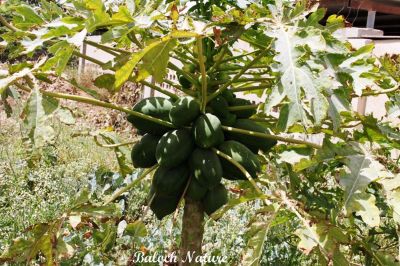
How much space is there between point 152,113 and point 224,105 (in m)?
0.21

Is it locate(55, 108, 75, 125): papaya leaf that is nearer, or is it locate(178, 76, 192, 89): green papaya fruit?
locate(55, 108, 75, 125): papaya leaf

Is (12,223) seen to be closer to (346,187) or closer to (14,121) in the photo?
(346,187)

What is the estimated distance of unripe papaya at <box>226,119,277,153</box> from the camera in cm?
150

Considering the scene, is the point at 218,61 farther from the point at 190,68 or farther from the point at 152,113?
the point at 152,113

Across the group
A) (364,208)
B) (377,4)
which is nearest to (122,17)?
(364,208)

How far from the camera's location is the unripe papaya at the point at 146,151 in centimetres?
152

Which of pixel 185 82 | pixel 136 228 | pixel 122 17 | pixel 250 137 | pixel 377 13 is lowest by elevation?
pixel 377 13

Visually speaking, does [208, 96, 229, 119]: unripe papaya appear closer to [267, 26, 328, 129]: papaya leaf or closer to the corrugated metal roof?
[267, 26, 328, 129]: papaya leaf

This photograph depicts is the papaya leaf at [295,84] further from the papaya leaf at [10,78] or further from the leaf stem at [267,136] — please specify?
the papaya leaf at [10,78]

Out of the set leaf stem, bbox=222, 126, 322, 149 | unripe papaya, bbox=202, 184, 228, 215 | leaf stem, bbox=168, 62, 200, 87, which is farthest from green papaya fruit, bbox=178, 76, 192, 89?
unripe papaya, bbox=202, 184, 228, 215

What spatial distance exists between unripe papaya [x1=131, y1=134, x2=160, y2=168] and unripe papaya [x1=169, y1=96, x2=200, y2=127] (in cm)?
11

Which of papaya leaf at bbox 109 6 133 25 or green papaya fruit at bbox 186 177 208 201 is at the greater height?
papaya leaf at bbox 109 6 133 25

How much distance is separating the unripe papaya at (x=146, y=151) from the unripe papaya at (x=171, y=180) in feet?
0.18

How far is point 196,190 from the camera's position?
1456mm
